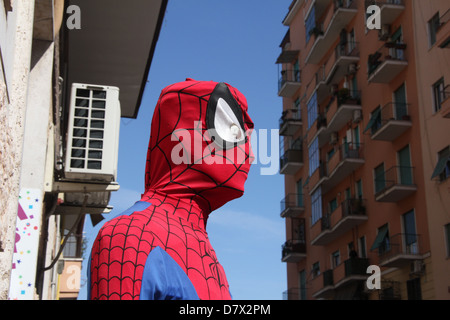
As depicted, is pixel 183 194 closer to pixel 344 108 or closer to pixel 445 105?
pixel 445 105

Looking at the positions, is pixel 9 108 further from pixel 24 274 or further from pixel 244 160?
pixel 24 274

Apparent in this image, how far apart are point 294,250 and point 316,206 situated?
3.39 m

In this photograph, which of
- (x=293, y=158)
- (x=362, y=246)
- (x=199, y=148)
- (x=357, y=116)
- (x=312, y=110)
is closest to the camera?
(x=199, y=148)

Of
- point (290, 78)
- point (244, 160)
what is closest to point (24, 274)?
point (244, 160)

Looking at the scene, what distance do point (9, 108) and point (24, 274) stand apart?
2990 mm

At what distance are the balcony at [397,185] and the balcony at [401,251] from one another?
1.33m

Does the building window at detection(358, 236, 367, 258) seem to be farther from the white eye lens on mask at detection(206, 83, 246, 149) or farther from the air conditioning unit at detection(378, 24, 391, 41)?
the white eye lens on mask at detection(206, 83, 246, 149)

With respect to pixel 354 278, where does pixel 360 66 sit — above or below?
above

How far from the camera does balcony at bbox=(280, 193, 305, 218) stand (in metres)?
35.7

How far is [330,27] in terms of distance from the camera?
31.2 meters

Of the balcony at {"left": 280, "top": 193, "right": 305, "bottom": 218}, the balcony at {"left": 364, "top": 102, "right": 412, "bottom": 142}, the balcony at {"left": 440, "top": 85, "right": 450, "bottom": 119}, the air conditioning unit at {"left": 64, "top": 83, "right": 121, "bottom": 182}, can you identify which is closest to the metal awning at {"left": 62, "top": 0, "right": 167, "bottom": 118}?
the air conditioning unit at {"left": 64, "top": 83, "right": 121, "bottom": 182}

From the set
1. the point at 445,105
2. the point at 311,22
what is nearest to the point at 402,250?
the point at 445,105

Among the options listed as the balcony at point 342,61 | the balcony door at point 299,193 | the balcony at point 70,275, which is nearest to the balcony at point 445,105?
the balcony at point 342,61

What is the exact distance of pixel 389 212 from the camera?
25750mm
